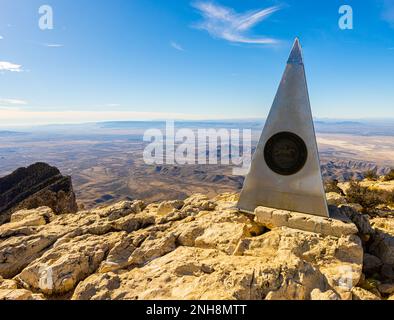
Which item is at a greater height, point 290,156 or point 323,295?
point 290,156

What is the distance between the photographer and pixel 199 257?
9133 millimetres

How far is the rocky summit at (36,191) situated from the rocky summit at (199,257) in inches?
623

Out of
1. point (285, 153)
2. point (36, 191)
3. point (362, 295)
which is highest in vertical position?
point (285, 153)

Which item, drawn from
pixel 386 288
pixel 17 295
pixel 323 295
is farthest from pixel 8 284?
pixel 386 288

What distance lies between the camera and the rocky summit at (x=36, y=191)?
26953 millimetres

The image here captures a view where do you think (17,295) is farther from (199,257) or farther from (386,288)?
(386,288)

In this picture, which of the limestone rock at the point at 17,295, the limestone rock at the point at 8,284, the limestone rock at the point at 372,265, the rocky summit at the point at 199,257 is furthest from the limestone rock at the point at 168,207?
the limestone rock at the point at 372,265

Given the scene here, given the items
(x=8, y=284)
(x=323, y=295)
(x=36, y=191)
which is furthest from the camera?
(x=36, y=191)

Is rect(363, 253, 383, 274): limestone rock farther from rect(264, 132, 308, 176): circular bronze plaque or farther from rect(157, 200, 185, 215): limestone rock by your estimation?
rect(157, 200, 185, 215): limestone rock

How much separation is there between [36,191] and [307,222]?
31701 millimetres

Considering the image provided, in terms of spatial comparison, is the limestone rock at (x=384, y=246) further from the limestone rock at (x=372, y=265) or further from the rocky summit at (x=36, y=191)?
the rocky summit at (x=36, y=191)

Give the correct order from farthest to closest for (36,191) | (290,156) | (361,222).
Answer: (36,191)
(290,156)
(361,222)
